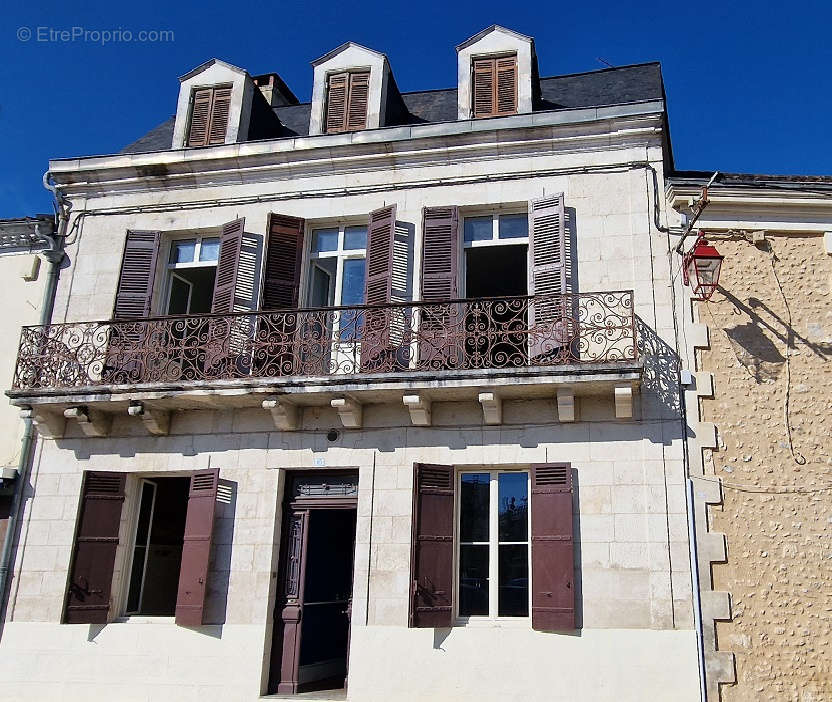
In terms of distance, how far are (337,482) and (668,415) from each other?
3718mm

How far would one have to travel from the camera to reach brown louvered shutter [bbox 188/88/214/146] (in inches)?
438

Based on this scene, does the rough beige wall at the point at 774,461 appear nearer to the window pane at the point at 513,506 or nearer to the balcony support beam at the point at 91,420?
the window pane at the point at 513,506

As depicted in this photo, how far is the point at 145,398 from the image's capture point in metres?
9.23

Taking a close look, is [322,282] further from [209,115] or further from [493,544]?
[493,544]

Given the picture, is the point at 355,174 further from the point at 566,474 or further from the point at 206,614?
the point at 206,614

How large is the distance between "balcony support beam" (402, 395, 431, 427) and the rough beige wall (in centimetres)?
291

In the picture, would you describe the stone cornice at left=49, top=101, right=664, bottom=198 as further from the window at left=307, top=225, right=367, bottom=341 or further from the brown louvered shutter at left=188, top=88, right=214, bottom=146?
the window at left=307, top=225, right=367, bottom=341

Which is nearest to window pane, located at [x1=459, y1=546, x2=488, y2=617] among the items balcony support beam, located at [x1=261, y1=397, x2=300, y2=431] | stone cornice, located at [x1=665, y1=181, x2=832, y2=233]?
balcony support beam, located at [x1=261, y1=397, x2=300, y2=431]

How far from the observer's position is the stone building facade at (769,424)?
760 cm

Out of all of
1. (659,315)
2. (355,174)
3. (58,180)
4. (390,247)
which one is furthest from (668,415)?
(58,180)

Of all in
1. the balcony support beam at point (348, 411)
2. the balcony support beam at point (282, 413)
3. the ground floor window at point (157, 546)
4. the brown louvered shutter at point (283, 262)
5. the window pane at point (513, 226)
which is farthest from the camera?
the brown louvered shutter at point (283, 262)

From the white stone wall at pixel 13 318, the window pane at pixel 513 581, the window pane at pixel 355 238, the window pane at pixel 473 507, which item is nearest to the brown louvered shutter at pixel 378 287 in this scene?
the window pane at pixel 355 238

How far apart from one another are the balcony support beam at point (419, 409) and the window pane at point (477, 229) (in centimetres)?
227

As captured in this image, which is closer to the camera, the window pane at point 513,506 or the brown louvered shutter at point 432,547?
the brown louvered shutter at point 432,547
